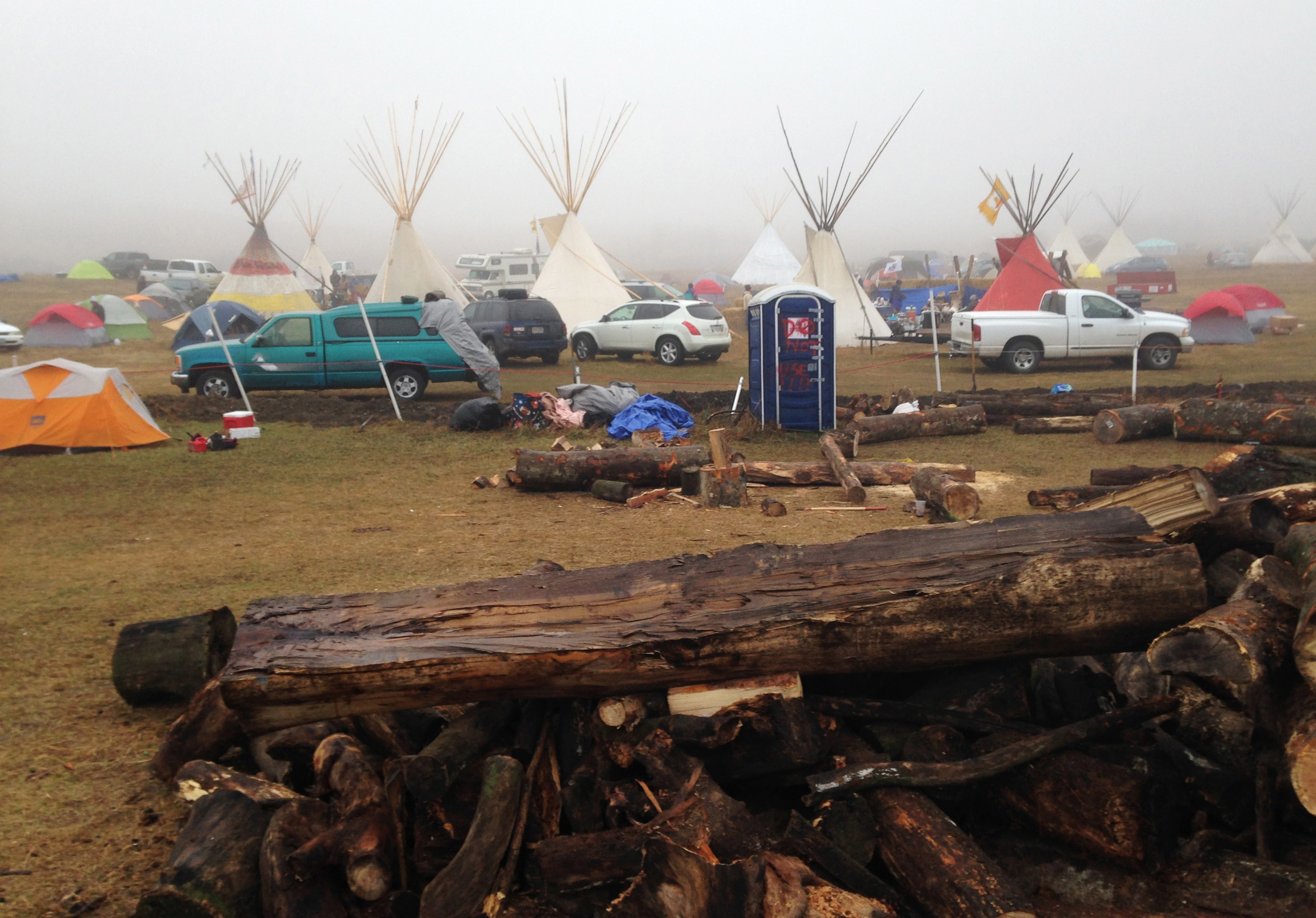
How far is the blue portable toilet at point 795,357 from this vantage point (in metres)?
12.4

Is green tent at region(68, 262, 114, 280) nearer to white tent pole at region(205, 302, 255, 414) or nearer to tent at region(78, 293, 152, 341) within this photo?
tent at region(78, 293, 152, 341)

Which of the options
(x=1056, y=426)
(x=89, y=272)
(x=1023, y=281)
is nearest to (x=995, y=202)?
(x=1023, y=281)

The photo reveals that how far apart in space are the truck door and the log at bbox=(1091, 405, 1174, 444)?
12.9 m

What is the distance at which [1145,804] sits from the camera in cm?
273

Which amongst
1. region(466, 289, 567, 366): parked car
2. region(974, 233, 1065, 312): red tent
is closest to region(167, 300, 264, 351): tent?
region(466, 289, 567, 366): parked car

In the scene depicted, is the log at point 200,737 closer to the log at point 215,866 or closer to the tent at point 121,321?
the log at point 215,866

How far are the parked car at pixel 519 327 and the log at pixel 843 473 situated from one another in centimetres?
1225

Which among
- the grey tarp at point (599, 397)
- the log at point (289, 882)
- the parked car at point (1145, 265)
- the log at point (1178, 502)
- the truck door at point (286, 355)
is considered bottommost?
the log at point (289, 882)

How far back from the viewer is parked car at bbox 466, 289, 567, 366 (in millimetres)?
21703

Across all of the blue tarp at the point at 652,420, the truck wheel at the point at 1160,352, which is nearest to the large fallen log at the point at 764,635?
the blue tarp at the point at 652,420

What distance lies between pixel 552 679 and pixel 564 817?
48cm

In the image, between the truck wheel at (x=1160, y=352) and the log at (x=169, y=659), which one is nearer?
the log at (x=169, y=659)

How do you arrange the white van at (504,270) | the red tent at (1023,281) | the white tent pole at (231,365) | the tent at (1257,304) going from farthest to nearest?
the white van at (504,270) → the tent at (1257,304) → the red tent at (1023,281) → the white tent pole at (231,365)

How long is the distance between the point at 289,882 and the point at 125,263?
178 ft
